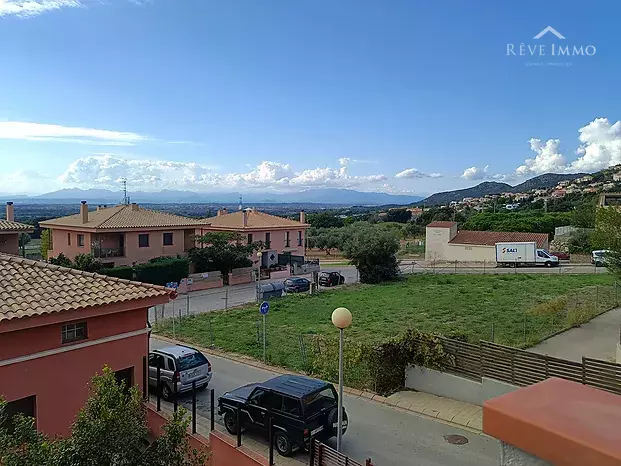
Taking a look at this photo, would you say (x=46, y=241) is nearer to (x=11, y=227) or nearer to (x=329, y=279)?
(x=11, y=227)

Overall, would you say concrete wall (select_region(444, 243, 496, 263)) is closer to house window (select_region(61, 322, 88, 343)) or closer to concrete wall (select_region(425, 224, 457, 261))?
concrete wall (select_region(425, 224, 457, 261))

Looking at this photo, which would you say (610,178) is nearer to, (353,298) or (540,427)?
(353,298)

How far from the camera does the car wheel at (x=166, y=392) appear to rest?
14.2m

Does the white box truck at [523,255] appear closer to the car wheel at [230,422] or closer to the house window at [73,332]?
the car wheel at [230,422]

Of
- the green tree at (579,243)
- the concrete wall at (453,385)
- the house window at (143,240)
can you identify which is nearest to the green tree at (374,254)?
the house window at (143,240)

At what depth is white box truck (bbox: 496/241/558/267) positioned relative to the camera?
155 ft

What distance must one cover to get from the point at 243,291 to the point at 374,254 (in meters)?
10.5

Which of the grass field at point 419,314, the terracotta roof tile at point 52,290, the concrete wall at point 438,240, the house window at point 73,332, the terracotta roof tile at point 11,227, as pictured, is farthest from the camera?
the concrete wall at point 438,240

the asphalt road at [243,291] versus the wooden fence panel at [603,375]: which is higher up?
the wooden fence panel at [603,375]

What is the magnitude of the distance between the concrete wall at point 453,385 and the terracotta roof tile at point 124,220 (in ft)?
101

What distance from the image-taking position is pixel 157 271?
Answer: 123 ft

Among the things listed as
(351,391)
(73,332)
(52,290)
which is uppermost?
(52,290)

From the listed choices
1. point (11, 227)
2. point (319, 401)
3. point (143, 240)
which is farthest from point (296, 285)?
point (319, 401)

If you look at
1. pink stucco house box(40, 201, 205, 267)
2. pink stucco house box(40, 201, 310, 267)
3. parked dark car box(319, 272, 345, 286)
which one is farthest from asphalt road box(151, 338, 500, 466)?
pink stucco house box(40, 201, 310, 267)
